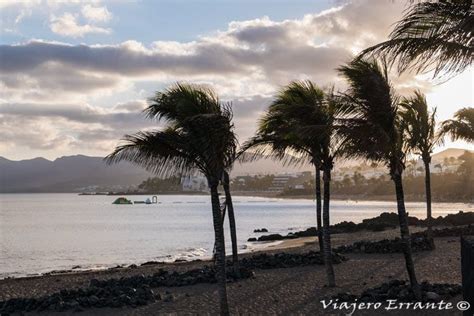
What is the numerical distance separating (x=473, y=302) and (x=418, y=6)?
4.15m

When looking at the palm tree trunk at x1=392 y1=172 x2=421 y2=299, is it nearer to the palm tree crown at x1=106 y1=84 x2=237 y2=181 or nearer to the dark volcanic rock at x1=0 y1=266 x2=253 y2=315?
the palm tree crown at x1=106 y1=84 x2=237 y2=181

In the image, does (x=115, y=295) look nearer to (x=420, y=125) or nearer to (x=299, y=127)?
(x=299, y=127)

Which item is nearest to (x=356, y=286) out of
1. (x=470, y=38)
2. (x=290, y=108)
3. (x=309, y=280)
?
(x=309, y=280)

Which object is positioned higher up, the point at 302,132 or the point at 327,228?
the point at 302,132

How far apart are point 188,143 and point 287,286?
730 cm

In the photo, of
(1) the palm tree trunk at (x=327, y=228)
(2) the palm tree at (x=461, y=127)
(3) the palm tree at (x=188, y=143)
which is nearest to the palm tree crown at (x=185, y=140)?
(3) the palm tree at (x=188, y=143)

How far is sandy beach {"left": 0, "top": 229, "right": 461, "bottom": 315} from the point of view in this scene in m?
13.4

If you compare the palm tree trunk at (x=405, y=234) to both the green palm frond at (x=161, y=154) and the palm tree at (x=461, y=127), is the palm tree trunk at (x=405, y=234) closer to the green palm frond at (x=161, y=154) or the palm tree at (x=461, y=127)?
the green palm frond at (x=161, y=154)

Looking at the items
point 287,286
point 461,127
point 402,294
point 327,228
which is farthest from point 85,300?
point 461,127

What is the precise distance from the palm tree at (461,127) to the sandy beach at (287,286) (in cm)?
471

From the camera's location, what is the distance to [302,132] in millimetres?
12492

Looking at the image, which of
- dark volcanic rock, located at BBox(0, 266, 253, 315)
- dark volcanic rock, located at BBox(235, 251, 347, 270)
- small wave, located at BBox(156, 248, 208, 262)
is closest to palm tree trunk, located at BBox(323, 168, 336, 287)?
dark volcanic rock, located at BBox(0, 266, 253, 315)

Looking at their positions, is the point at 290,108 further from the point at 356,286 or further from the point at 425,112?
the point at 425,112

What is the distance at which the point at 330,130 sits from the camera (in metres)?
12.2
